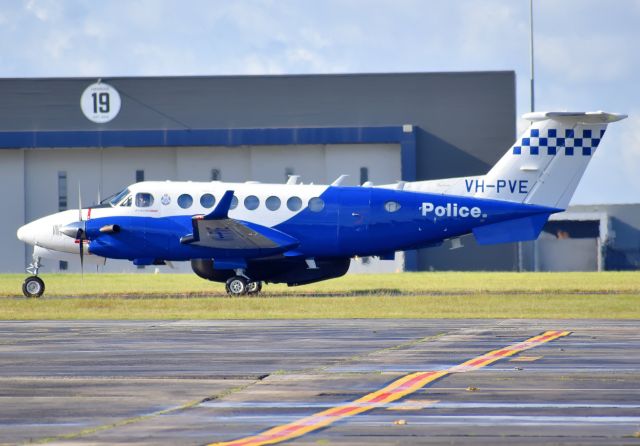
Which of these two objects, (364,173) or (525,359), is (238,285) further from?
(364,173)

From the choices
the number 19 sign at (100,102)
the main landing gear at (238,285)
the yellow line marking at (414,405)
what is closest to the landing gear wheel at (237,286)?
the main landing gear at (238,285)

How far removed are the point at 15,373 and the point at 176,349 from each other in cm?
403

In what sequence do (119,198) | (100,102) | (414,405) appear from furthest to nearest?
(100,102) → (119,198) → (414,405)

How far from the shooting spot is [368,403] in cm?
1360

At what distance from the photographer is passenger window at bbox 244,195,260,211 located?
38000mm

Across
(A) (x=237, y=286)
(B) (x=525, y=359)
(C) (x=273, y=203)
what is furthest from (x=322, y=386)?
(C) (x=273, y=203)

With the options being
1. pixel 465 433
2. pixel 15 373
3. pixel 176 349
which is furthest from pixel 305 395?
pixel 176 349

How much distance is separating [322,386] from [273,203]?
23003 millimetres

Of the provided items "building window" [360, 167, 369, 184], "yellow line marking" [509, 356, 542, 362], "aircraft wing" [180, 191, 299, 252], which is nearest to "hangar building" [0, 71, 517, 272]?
"building window" [360, 167, 369, 184]

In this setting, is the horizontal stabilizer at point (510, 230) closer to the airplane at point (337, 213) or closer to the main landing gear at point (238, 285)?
the airplane at point (337, 213)

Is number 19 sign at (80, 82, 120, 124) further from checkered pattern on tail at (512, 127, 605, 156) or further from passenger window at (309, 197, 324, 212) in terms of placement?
checkered pattern on tail at (512, 127, 605, 156)

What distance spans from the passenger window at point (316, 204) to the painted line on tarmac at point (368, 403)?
59.5ft

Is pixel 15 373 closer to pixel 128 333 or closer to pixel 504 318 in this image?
pixel 128 333

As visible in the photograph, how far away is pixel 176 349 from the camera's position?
810 inches
